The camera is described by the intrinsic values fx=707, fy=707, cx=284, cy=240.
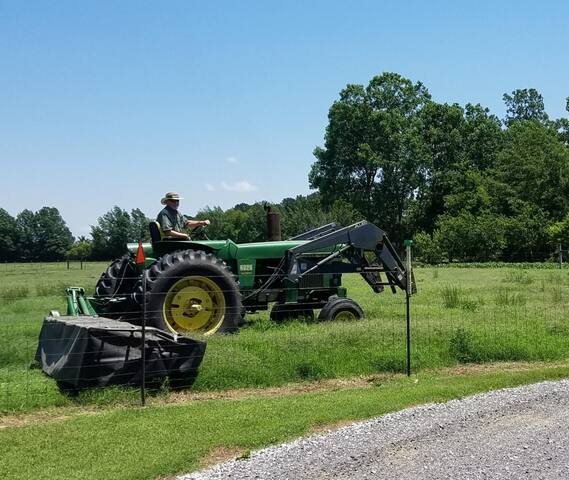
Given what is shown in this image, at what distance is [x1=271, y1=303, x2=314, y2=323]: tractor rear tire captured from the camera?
537 inches

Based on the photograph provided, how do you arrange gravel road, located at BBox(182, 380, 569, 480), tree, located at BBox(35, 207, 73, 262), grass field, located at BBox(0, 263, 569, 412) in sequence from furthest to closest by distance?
tree, located at BBox(35, 207, 73, 262) < grass field, located at BBox(0, 263, 569, 412) < gravel road, located at BBox(182, 380, 569, 480)

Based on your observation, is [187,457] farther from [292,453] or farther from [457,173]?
[457,173]

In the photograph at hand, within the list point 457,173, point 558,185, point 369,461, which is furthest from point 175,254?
point 457,173

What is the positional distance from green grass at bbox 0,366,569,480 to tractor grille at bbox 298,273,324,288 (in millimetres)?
4964

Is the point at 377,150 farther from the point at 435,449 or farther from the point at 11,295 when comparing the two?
the point at 435,449

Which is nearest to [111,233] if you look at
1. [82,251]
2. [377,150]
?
[82,251]

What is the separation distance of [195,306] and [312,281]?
9.15 feet

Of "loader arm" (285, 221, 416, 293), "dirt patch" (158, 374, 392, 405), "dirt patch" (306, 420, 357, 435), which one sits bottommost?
"dirt patch" (306, 420, 357, 435)

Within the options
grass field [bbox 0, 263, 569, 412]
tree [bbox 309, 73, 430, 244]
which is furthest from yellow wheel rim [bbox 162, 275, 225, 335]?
tree [bbox 309, 73, 430, 244]

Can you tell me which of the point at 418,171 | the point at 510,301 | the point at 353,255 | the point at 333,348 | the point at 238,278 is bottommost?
the point at 333,348

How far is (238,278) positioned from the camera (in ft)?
43.0

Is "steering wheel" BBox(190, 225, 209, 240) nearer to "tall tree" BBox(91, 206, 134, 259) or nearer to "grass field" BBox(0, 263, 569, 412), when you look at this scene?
"grass field" BBox(0, 263, 569, 412)

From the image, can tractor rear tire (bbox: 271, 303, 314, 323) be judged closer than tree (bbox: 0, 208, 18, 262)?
Yes

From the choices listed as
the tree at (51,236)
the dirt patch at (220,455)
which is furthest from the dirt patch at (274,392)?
the tree at (51,236)
